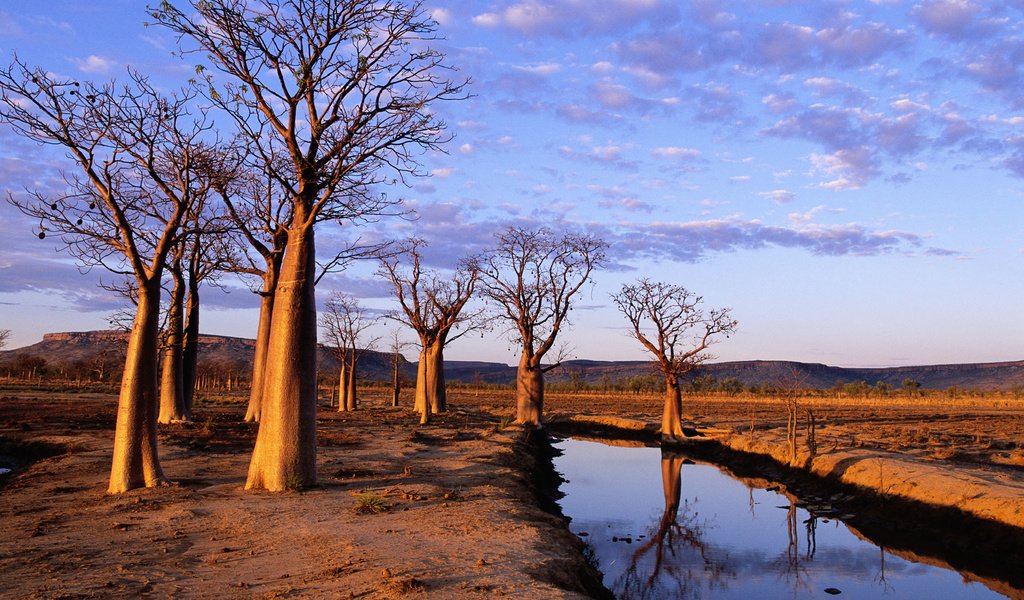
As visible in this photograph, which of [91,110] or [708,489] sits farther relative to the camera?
[708,489]

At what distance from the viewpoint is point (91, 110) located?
9.95 m

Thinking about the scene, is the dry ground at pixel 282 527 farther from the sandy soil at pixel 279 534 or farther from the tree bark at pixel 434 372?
the tree bark at pixel 434 372

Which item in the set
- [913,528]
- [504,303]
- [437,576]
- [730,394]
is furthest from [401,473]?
[730,394]

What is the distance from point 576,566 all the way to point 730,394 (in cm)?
6279

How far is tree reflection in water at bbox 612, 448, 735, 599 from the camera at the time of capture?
29.7 ft

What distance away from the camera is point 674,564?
1031cm

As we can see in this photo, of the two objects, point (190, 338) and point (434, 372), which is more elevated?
point (190, 338)

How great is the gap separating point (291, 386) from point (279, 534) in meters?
2.64

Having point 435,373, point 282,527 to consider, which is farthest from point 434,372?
point 282,527

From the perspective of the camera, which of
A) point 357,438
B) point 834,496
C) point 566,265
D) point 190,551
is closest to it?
point 190,551

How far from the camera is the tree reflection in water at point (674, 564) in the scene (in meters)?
9.06

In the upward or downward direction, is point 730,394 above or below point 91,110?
below

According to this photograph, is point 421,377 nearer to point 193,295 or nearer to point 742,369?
point 193,295

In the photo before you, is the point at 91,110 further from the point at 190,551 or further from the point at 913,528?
the point at 913,528
